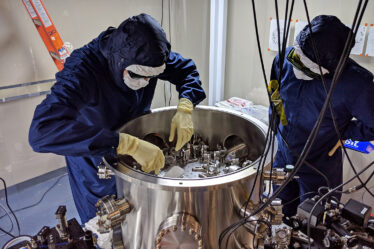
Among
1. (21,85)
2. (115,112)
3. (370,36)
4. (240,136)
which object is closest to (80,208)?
(115,112)

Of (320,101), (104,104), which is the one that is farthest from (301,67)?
(104,104)

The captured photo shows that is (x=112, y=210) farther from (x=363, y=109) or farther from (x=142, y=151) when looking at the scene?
(x=363, y=109)

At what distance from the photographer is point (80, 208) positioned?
1.38 metres

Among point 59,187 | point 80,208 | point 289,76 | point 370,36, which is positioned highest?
point 370,36

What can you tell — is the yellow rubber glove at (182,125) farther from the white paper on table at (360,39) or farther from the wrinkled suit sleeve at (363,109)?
the white paper on table at (360,39)

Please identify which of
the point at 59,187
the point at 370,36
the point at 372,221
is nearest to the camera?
the point at 372,221

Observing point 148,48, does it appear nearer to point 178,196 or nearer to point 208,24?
point 178,196

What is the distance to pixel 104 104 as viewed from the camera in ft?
3.86

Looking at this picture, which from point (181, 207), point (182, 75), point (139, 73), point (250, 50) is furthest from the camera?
point (250, 50)

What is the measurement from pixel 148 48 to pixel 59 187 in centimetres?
185

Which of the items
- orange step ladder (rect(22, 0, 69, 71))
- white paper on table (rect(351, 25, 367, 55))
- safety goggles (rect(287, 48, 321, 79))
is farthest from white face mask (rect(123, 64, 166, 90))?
white paper on table (rect(351, 25, 367, 55))

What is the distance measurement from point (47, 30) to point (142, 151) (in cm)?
142

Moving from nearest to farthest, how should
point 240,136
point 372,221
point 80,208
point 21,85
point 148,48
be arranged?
point 372,221
point 148,48
point 240,136
point 80,208
point 21,85

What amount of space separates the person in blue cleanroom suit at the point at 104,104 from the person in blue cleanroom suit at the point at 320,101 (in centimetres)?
46
